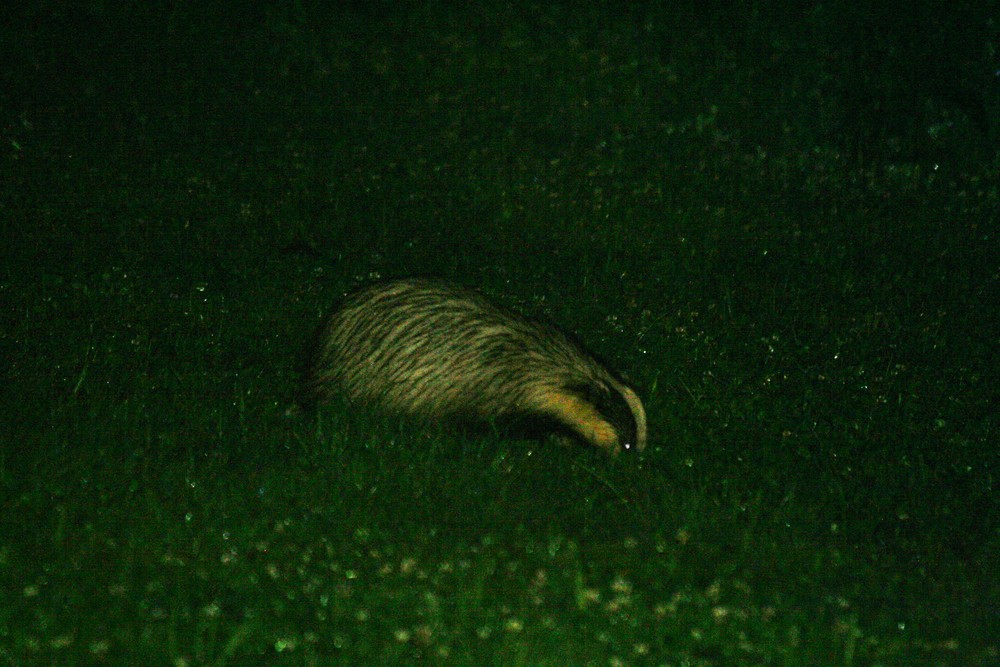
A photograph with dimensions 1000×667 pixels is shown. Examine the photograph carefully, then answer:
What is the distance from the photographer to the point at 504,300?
33.6 feet

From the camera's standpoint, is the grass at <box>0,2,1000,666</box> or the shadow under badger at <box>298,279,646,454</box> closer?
the grass at <box>0,2,1000,666</box>

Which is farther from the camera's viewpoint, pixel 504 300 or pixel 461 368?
pixel 504 300

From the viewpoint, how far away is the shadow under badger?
716 centimetres

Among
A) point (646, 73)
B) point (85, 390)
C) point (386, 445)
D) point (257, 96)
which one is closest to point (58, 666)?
point (386, 445)

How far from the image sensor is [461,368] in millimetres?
7648

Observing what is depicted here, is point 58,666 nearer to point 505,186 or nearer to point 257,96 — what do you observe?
point 505,186

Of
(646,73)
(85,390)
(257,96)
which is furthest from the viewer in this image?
(646,73)

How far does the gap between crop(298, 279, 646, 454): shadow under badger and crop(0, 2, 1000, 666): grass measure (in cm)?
23

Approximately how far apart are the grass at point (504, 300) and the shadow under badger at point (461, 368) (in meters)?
0.23

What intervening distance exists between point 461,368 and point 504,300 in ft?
8.64

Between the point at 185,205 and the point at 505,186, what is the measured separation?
3073 mm

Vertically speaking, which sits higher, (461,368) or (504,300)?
(461,368)

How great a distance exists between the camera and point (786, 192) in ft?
44.5

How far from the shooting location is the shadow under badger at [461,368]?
716cm
